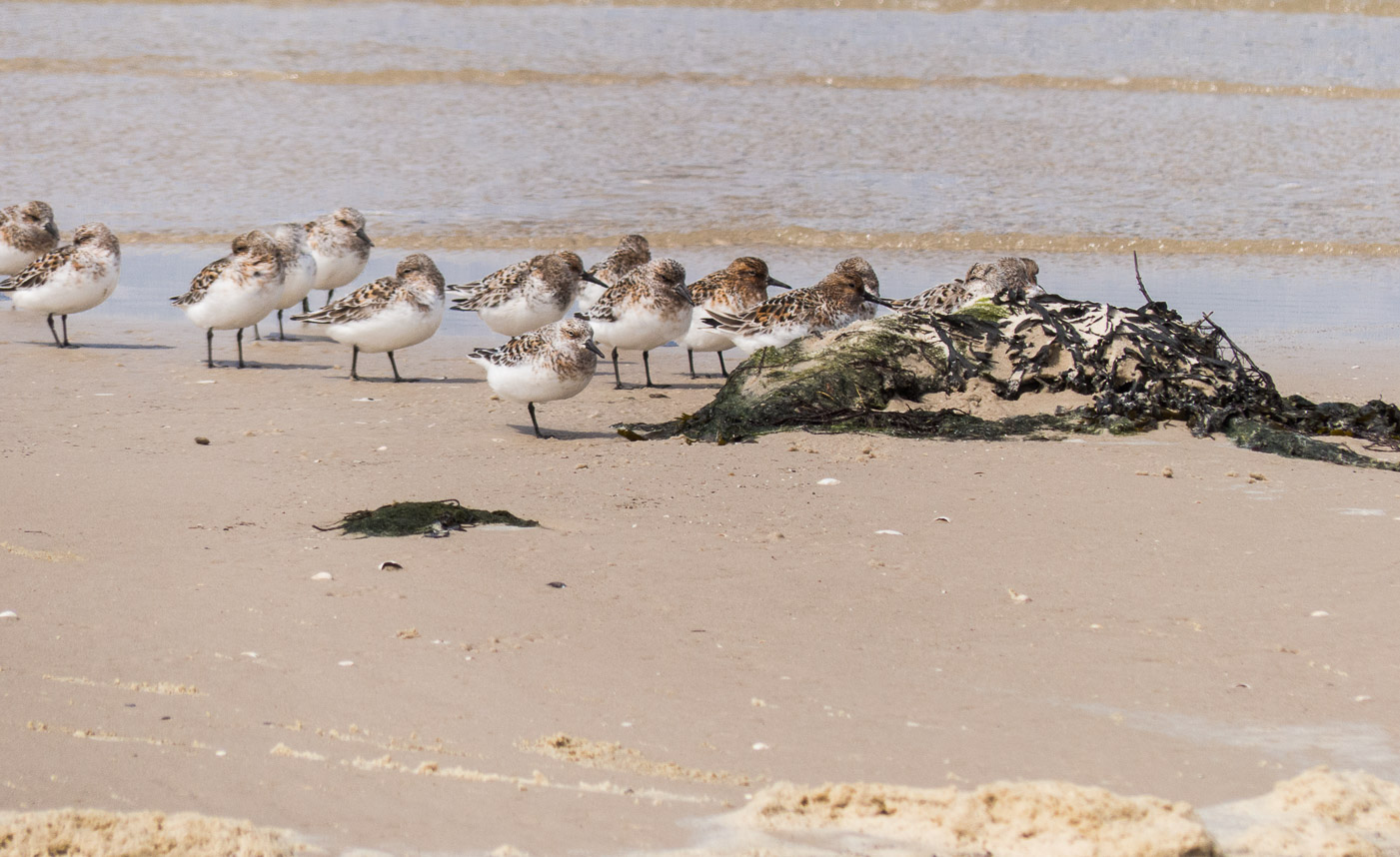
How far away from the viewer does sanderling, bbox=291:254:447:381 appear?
998 cm

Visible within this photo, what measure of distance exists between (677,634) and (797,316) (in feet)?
16.1

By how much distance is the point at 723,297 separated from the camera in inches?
418

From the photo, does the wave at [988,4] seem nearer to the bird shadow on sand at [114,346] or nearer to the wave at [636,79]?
the wave at [636,79]

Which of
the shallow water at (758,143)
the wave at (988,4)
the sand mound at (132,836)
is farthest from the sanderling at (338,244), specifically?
the wave at (988,4)

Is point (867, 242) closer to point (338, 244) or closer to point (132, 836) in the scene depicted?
point (338, 244)

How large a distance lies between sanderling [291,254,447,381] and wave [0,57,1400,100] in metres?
13.9

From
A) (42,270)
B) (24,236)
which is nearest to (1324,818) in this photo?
(42,270)

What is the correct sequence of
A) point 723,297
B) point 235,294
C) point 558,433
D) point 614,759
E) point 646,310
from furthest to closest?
point 723,297 < point 235,294 < point 646,310 < point 558,433 < point 614,759

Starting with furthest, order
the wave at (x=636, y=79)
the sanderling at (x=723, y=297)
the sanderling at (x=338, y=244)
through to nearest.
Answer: the wave at (x=636, y=79) → the sanderling at (x=338, y=244) → the sanderling at (x=723, y=297)

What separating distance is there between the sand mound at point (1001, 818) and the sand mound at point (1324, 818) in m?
0.21

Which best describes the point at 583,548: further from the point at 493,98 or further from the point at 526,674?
the point at 493,98

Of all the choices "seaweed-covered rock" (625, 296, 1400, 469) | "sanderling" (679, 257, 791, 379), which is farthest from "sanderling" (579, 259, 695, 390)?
"seaweed-covered rock" (625, 296, 1400, 469)

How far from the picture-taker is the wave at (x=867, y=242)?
14445mm

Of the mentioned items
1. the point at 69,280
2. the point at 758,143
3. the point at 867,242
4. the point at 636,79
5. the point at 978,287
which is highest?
the point at 636,79
